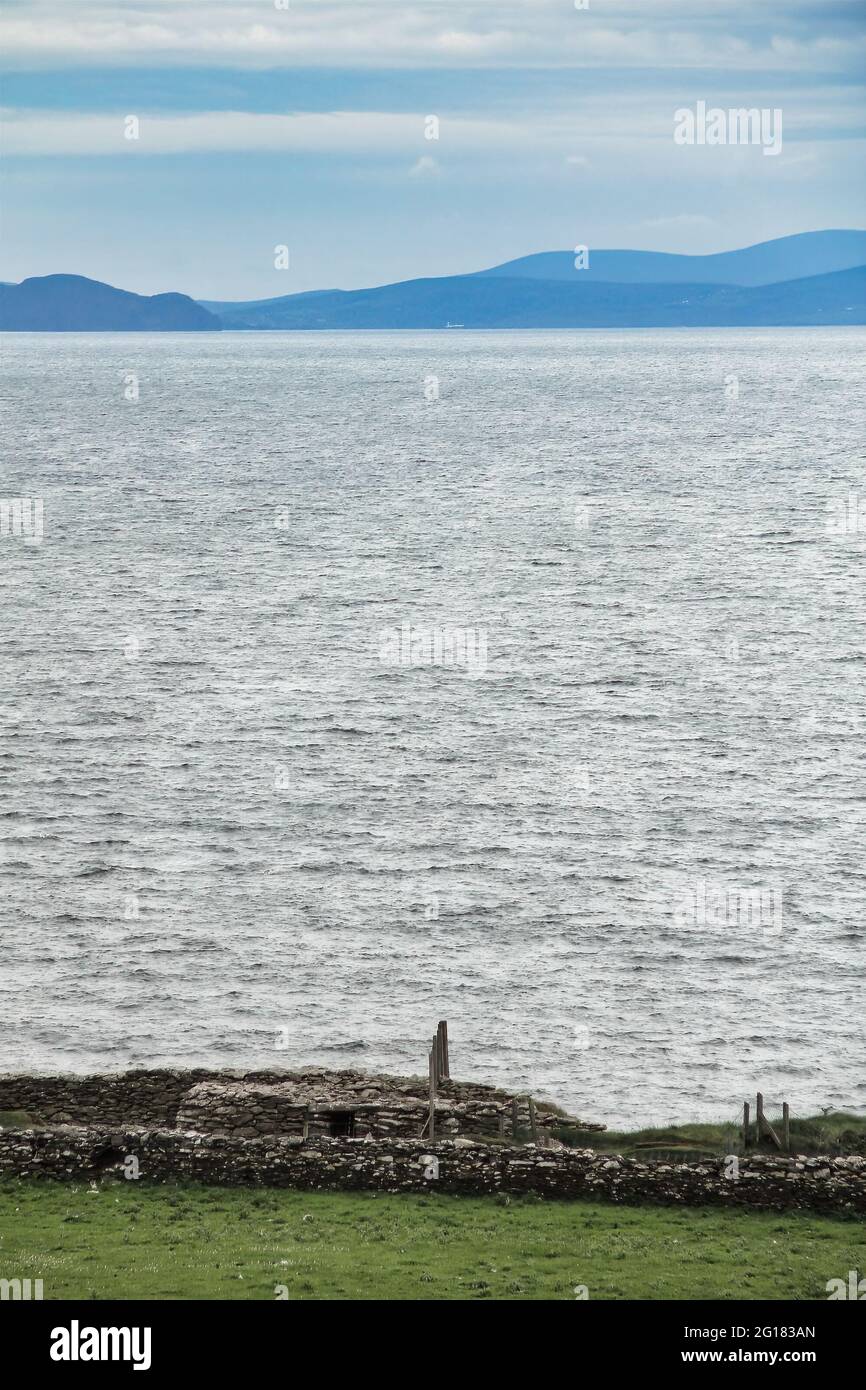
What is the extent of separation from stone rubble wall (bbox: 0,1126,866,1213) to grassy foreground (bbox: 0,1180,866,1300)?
1.79ft

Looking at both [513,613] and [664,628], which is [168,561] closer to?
[513,613]

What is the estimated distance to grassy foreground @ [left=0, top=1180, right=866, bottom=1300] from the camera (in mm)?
25062

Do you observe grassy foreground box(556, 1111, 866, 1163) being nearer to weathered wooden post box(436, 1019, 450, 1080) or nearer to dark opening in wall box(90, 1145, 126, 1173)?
weathered wooden post box(436, 1019, 450, 1080)

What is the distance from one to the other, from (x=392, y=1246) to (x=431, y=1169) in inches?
164

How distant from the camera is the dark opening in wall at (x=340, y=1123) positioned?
34.7 metres

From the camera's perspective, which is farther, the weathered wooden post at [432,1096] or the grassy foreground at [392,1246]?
the weathered wooden post at [432,1096]

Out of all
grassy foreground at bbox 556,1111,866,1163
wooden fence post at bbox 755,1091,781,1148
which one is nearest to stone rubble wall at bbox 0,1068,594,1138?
grassy foreground at bbox 556,1111,866,1163

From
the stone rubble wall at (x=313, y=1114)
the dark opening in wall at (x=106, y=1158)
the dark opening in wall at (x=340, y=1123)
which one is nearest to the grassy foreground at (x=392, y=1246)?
the dark opening in wall at (x=106, y=1158)

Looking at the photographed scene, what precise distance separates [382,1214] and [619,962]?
20486mm

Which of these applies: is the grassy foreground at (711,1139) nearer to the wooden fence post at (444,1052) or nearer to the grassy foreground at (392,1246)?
the wooden fence post at (444,1052)

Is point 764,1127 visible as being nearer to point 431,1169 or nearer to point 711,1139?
point 711,1139

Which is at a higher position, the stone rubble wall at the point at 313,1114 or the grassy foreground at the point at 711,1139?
the stone rubble wall at the point at 313,1114

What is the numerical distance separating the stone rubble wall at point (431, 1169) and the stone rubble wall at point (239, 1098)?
6.21 ft
